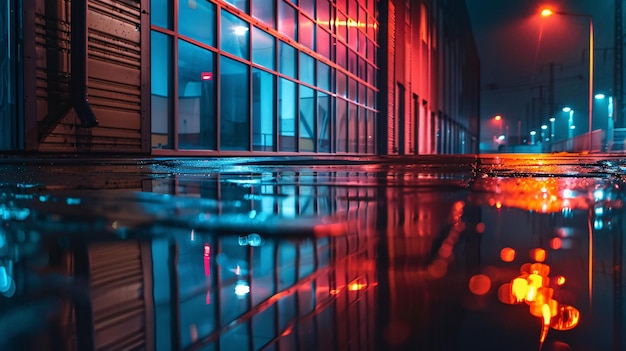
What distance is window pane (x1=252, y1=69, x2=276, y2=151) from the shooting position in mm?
10789

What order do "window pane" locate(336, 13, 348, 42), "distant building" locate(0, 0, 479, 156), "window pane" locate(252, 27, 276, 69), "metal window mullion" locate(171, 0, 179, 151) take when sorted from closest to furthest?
"distant building" locate(0, 0, 479, 156) < "metal window mullion" locate(171, 0, 179, 151) < "window pane" locate(252, 27, 276, 69) < "window pane" locate(336, 13, 348, 42)

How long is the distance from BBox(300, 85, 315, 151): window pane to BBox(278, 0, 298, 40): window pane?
4.51 ft

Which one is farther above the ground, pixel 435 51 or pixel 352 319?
pixel 435 51

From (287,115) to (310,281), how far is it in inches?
455

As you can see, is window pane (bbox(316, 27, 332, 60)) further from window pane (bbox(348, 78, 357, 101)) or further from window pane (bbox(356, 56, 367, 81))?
window pane (bbox(356, 56, 367, 81))

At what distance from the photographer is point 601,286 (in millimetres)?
779

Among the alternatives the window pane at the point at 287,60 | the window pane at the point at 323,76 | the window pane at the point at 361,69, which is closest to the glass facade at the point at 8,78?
the window pane at the point at 287,60

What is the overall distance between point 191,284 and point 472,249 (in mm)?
561

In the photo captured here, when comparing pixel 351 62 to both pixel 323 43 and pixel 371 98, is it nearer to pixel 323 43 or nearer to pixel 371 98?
pixel 323 43

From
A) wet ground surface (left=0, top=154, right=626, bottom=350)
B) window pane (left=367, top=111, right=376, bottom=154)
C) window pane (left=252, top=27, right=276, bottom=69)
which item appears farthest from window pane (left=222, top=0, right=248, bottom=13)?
window pane (left=367, top=111, right=376, bottom=154)

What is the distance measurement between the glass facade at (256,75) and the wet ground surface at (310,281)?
7072mm

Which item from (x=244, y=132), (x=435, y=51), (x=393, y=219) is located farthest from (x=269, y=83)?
(x=435, y=51)

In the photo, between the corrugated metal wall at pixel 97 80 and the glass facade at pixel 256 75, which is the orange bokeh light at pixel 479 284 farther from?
the glass facade at pixel 256 75

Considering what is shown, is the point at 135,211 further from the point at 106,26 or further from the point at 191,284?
the point at 106,26
